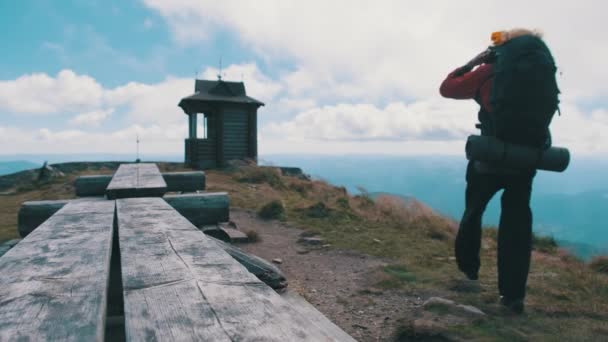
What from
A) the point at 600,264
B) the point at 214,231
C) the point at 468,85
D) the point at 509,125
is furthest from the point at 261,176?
the point at 509,125

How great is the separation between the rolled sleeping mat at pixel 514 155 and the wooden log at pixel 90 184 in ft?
18.7

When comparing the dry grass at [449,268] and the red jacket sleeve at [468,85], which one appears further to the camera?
the red jacket sleeve at [468,85]

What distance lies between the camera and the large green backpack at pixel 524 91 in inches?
121

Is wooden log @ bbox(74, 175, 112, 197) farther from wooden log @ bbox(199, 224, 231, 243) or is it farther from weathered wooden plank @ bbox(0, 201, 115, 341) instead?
weathered wooden plank @ bbox(0, 201, 115, 341)

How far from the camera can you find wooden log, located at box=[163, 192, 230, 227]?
5102mm

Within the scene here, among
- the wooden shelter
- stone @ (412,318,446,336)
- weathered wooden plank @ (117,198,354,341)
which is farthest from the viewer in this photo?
the wooden shelter

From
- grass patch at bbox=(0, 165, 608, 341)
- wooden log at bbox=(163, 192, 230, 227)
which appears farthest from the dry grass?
wooden log at bbox=(163, 192, 230, 227)

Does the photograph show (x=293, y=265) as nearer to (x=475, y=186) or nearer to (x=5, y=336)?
(x=475, y=186)

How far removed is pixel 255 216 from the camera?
8.79m

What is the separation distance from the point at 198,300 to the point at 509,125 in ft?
8.97

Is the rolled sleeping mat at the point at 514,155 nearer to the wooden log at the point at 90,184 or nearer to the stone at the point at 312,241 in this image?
the stone at the point at 312,241

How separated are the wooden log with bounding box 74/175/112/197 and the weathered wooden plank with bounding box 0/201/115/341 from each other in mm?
4132

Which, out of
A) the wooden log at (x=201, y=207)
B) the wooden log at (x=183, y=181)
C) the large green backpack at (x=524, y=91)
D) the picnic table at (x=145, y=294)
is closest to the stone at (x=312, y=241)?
the wooden log at (x=201, y=207)

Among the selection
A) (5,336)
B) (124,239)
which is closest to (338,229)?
(124,239)
